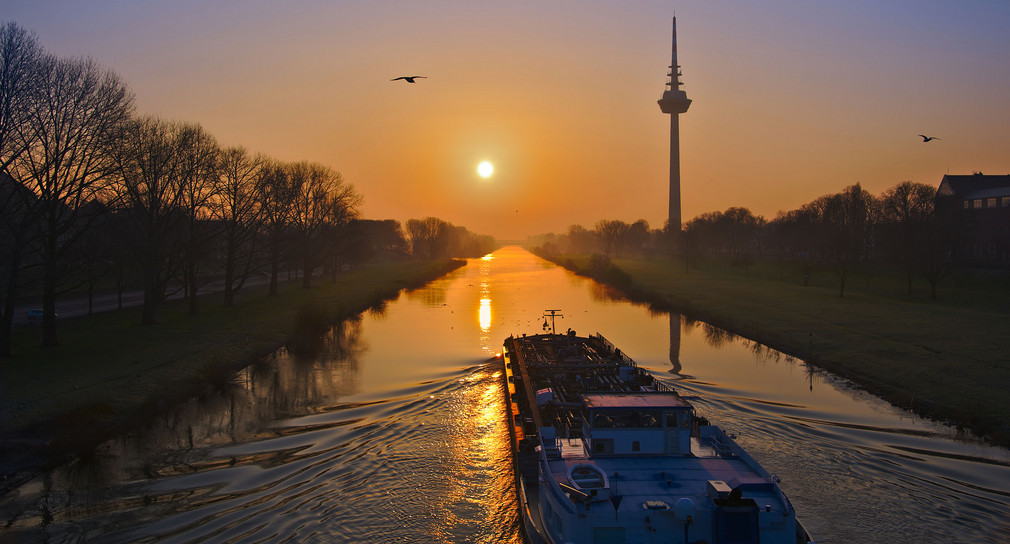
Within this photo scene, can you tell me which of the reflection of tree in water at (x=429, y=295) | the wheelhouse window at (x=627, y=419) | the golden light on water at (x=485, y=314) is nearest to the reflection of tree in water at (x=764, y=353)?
the golden light on water at (x=485, y=314)

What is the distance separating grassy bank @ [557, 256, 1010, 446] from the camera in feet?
97.8

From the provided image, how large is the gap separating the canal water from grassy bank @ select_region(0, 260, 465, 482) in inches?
63.7

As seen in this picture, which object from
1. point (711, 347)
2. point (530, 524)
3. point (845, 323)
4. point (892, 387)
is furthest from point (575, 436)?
point (845, 323)

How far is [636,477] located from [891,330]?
3937 centimetres

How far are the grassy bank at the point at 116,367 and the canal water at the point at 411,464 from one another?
5.31 feet

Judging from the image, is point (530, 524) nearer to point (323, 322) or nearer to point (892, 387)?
point (892, 387)

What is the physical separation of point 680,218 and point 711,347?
153m

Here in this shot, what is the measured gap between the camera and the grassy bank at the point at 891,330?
29.8m

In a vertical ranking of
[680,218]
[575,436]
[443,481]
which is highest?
[680,218]

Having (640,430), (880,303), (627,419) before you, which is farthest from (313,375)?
(880,303)

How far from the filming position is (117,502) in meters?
19.8

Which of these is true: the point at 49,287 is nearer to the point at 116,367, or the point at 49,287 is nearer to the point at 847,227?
the point at 116,367

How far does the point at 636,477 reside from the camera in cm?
1825

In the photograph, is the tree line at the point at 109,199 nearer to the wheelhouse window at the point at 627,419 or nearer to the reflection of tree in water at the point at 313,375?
the reflection of tree in water at the point at 313,375
